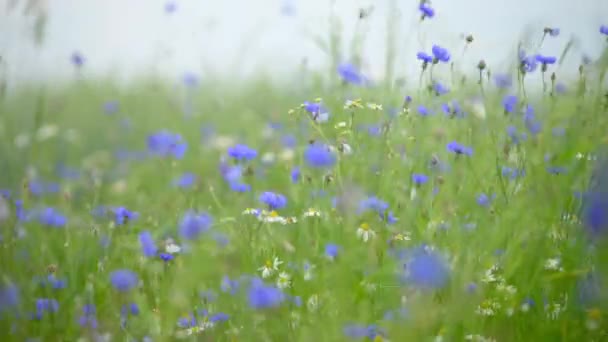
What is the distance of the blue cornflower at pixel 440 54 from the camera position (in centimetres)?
203

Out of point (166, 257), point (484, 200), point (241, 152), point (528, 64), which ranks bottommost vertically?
point (166, 257)

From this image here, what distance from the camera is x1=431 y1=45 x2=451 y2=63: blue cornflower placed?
2033 mm

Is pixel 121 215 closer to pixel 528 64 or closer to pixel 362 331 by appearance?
pixel 362 331

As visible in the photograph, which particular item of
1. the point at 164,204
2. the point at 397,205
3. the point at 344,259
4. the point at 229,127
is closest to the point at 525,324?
the point at 397,205

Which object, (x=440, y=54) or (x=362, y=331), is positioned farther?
(x=440, y=54)

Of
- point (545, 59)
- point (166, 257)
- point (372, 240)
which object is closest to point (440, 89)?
point (545, 59)

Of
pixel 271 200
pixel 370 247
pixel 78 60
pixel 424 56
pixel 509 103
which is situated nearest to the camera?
pixel 370 247

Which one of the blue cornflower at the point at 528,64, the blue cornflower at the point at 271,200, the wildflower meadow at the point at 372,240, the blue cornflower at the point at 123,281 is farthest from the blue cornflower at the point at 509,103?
the blue cornflower at the point at 123,281

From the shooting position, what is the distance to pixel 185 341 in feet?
5.48

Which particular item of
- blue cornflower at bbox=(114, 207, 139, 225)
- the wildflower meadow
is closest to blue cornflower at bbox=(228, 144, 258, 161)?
the wildflower meadow

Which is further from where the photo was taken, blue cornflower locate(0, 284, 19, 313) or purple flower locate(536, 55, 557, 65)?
purple flower locate(536, 55, 557, 65)

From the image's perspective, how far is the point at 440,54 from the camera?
204 centimetres

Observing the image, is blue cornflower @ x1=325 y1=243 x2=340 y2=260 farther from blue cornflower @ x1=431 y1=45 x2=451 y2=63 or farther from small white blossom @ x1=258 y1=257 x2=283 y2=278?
blue cornflower @ x1=431 y1=45 x2=451 y2=63

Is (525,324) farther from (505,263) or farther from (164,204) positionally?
(164,204)
